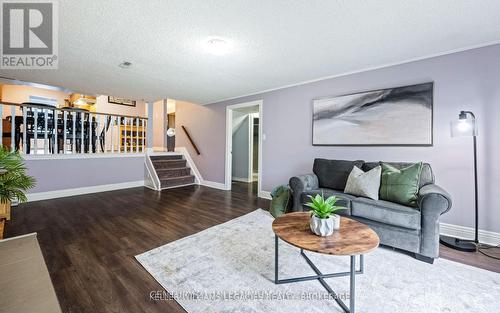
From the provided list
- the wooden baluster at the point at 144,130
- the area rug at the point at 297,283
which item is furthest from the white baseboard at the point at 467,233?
the wooden baluster at the point at 144,130

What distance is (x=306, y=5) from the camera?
178cm

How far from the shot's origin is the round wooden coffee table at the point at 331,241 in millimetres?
1316

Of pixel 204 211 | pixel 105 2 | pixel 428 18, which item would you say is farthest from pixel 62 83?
pixel 428 18

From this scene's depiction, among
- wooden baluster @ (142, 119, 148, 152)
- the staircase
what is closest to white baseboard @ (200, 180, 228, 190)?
the staircase

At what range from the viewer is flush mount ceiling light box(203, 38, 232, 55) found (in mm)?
2363

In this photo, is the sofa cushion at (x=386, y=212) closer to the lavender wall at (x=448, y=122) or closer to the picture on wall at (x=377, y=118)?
the lavender wall at (x=448, y=122)

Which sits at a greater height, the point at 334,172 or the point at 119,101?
the point at 119,101

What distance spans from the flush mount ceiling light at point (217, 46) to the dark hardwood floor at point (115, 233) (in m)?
2.28

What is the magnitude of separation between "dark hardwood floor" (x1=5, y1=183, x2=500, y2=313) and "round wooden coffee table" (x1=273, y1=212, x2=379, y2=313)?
0.90 metres

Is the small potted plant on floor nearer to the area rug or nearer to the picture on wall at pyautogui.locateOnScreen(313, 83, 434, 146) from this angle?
the area rug

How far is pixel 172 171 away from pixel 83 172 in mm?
1881

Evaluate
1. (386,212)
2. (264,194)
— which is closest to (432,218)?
(386,212)

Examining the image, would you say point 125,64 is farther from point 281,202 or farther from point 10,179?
point 281,202

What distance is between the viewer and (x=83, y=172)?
15.0 feet
